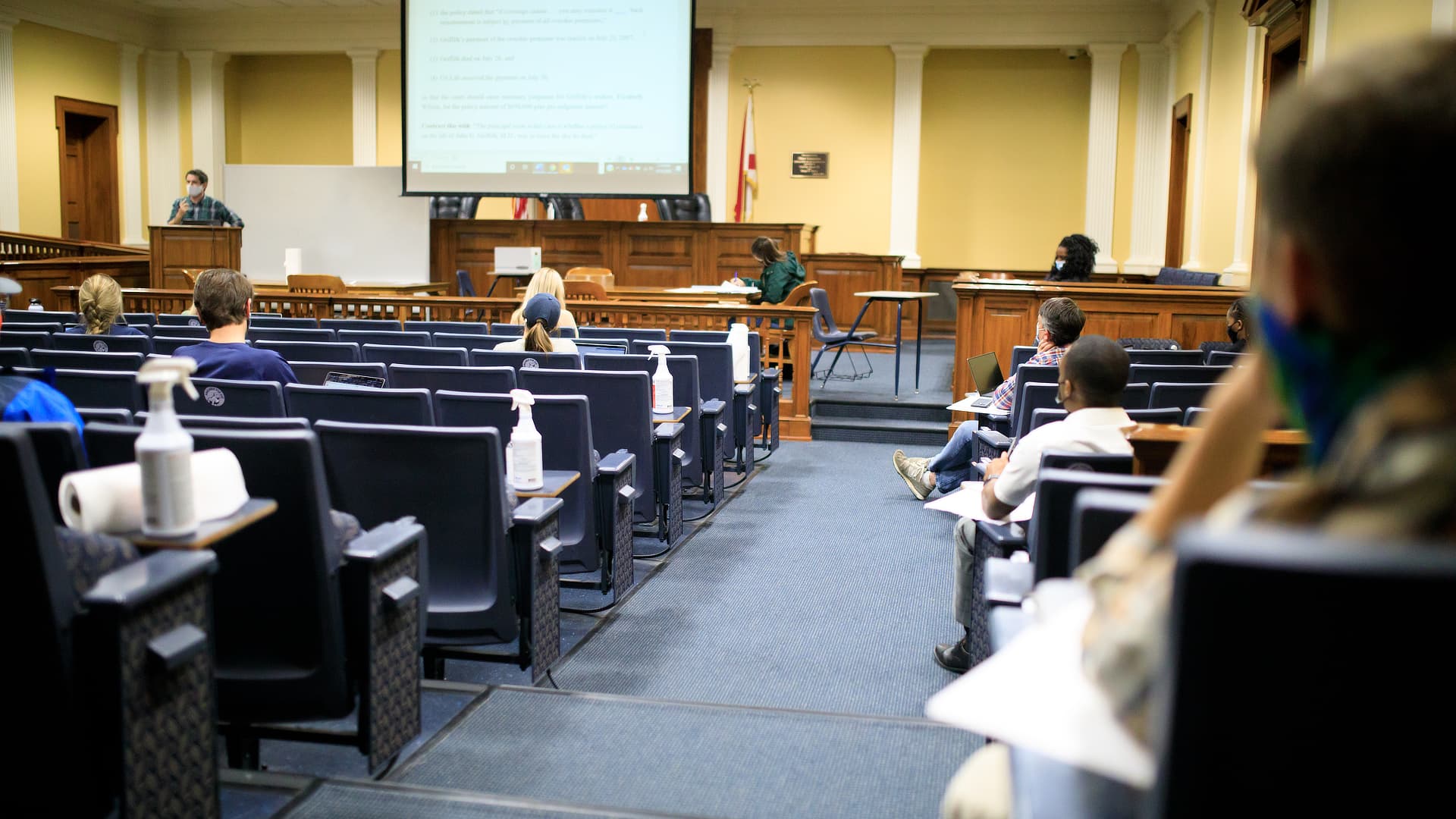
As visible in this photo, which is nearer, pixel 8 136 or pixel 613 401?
pixel 613 401

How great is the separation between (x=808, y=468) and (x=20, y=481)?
487cm

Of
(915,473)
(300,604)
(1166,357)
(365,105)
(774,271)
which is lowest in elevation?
(915,473)

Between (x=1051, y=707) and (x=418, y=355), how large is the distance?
12.5 feet

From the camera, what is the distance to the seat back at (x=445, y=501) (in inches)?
94.4

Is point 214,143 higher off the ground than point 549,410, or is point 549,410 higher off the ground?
point 214,143

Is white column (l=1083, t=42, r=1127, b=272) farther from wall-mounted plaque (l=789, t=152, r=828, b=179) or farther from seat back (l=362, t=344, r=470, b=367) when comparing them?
seat back (l=362, t=344, r=470, b=367)

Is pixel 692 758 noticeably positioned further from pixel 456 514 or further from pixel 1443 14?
pixel 1443 14

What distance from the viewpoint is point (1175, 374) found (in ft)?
14.2

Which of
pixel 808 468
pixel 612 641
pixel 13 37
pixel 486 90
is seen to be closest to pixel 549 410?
pixel 612 641

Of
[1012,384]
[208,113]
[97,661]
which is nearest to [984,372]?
[1012,384]

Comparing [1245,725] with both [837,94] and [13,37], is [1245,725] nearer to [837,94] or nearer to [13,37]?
[837,94]

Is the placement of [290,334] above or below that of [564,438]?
above

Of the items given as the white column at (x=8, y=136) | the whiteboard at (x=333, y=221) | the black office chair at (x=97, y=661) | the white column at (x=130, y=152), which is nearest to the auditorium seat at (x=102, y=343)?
the black office chair at (x=97, y=661)

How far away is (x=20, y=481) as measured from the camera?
1370 mm
